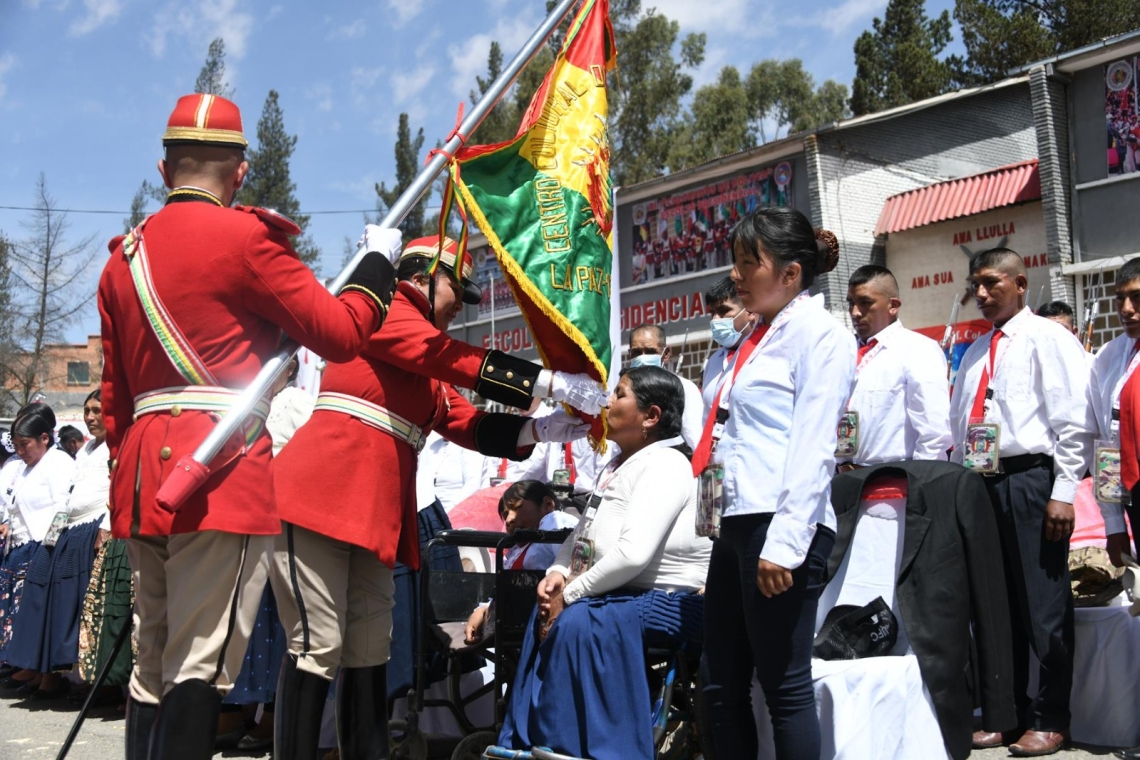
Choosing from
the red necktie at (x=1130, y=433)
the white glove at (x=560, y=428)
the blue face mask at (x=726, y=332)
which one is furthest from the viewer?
the blue face mask at (x=726, y=332)

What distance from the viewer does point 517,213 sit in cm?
409

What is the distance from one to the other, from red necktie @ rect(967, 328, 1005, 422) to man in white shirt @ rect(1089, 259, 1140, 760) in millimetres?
417

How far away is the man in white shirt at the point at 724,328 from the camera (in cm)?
603

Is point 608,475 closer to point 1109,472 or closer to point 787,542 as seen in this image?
point 787,542

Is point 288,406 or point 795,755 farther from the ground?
point 288,406

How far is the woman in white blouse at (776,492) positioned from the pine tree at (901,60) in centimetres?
2972

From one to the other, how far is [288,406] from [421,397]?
7.18 ft

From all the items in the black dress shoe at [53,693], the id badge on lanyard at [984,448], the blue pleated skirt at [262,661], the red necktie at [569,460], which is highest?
the red necktie at [569,460]

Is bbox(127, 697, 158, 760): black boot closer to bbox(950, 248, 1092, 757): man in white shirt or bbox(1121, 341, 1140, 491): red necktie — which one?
bbox(950, 248, 1092, 757): man in white shirt

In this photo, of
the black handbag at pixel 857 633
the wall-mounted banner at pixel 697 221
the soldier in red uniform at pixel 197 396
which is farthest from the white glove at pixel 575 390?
the wall-mounted banner at pixel 697 221

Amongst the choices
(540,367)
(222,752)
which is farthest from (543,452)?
(540,367)

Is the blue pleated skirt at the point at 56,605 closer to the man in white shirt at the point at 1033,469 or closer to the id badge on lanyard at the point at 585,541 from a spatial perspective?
the id badge on lanyard at the point at 585,541

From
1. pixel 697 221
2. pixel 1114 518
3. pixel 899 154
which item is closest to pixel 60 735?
pixel 1114 518

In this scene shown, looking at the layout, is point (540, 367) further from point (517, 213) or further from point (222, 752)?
point (222, 752)
